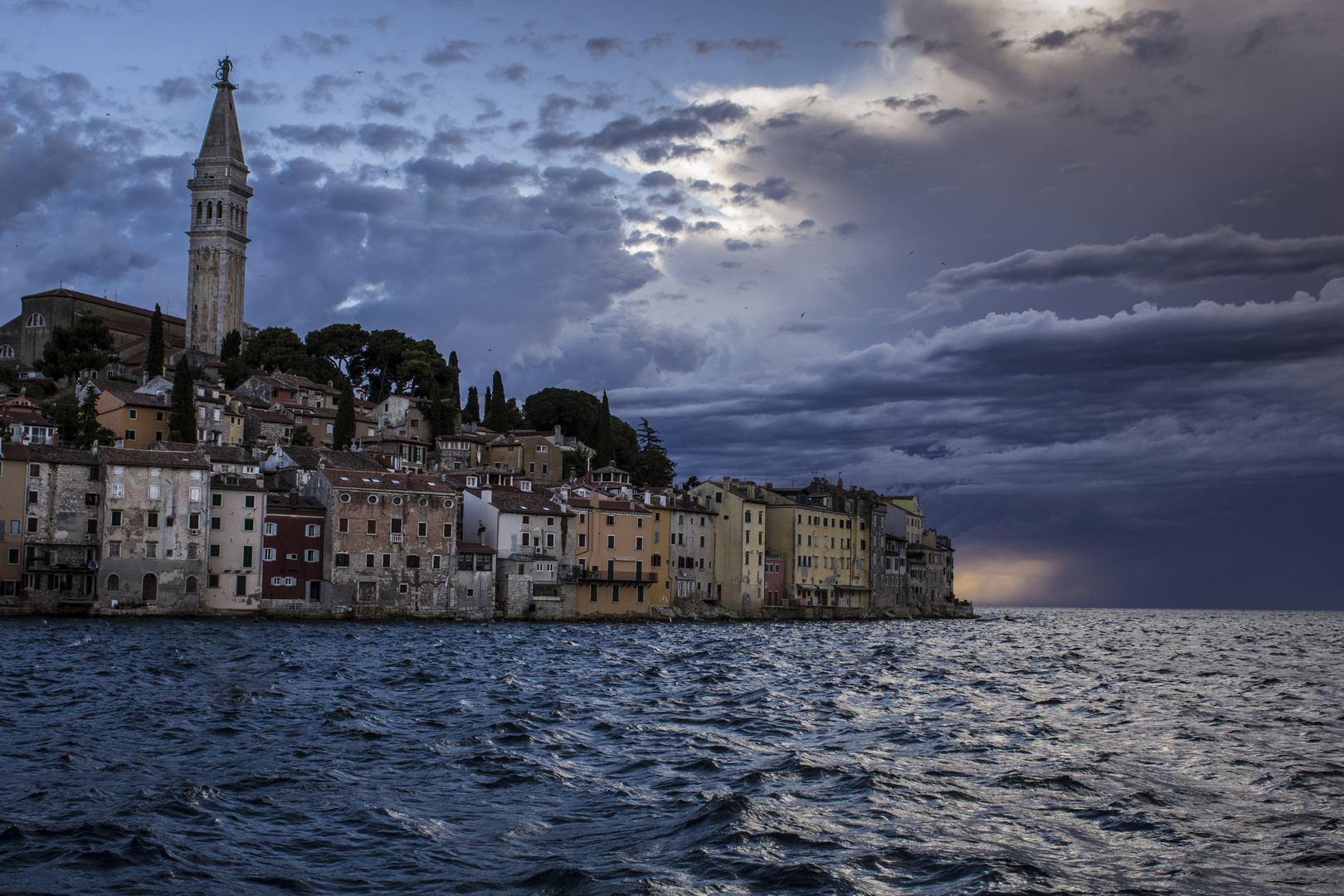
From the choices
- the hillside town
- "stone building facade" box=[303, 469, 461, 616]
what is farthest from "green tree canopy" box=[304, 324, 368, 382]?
"stone building facade" box=[303, 469, 461, 616]

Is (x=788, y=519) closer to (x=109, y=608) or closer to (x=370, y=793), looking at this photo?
(x=109, y=608)

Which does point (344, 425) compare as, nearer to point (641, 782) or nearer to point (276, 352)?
point (276, 352)

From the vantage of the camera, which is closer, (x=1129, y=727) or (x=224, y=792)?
(x=224, y=792)

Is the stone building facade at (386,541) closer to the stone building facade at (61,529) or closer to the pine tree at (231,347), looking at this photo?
the stone building facade at (61,529)

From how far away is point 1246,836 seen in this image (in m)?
13.9

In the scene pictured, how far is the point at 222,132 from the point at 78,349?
33733 mm

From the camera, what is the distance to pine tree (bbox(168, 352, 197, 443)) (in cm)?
7131

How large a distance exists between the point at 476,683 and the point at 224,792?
14506 mm

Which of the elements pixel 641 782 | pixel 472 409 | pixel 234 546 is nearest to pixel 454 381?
pixel 472 409

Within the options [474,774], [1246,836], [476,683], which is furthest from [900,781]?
[476,683]

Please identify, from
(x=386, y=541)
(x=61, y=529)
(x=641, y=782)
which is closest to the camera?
(x=641, y=782)

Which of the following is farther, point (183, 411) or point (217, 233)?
point (217, 233)

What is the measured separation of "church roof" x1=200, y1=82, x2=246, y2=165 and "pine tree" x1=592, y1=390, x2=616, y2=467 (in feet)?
162

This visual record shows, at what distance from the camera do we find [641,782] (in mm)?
16641
